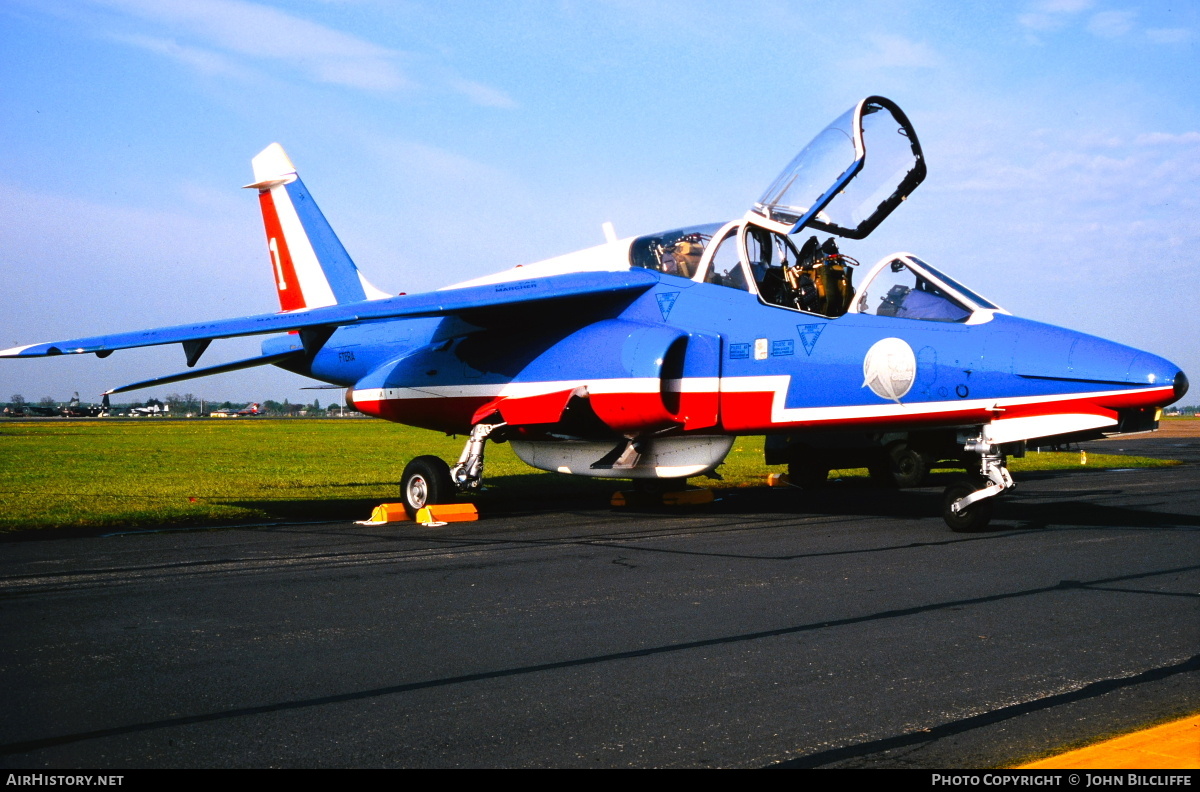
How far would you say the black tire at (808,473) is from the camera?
55.9 feet

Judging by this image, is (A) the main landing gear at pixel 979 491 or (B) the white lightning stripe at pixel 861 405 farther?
(A) the main landing gear at pixel 979 491

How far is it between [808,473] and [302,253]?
30.5 ft

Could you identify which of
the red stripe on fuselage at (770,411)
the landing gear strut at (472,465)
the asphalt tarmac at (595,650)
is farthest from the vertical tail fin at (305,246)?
the asphalt tarmac at (595,650)

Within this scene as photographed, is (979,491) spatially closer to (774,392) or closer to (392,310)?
(774,392)

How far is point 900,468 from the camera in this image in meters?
17.6

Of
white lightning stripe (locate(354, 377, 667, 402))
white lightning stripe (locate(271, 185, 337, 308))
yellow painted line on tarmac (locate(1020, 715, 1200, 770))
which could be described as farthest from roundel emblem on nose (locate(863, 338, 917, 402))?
white lightning stripe (locate(271, 185, 337, 308))

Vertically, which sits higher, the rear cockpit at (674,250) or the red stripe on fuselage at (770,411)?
the rear cockpit at (674,250)

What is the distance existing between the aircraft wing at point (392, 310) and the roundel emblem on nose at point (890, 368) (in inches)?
118

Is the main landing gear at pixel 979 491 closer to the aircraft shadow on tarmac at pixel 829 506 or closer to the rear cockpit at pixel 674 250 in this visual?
the aircraft shadow on tarmac at pixel 829 506

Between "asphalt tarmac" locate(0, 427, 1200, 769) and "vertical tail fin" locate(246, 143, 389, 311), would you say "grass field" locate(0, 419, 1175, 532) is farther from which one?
"vertical tail fin" locate(246, 143, 389, 311)

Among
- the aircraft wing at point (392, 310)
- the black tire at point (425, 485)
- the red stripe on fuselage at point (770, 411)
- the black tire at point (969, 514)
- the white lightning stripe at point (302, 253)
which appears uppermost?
the white lightning stripe at point (302, 253)

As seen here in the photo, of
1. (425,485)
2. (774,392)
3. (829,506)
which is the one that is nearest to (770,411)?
(774,392)

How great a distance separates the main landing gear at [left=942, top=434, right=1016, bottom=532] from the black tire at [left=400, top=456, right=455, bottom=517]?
591cm

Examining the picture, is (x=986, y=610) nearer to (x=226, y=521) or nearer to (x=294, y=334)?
(x=226, y=521)
